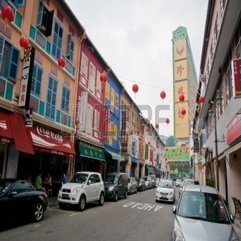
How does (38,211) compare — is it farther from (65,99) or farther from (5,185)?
(65,99)

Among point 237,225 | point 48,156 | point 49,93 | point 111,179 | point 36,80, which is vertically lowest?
point 237,225

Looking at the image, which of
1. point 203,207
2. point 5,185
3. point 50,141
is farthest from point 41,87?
point 203,207

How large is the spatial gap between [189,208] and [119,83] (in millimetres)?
25305

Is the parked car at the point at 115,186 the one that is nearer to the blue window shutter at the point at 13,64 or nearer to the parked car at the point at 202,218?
the blue window shutter at the point at 13,64

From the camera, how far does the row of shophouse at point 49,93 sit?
13055mm

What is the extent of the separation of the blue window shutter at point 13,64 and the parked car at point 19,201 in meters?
5.81

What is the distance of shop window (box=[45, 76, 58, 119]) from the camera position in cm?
1653

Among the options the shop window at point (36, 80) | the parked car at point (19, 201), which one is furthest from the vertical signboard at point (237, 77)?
the shop window at point (36, 80)

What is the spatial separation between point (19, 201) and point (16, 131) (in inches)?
163

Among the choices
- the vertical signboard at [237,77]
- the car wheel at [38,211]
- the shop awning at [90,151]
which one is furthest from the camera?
the shop awning at [90,151]

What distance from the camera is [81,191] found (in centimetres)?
1395

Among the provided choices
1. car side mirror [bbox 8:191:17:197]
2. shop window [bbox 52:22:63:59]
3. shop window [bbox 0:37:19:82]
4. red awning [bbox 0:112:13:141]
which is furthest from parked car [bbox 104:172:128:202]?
car side mirror [bbox 8:191:17:197]

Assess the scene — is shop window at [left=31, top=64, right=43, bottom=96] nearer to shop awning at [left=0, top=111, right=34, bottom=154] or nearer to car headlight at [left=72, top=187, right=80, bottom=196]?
shop awning at [left=0, top=111, right=34, bottom=154]

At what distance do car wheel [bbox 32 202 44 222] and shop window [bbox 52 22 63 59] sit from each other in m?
10.1
